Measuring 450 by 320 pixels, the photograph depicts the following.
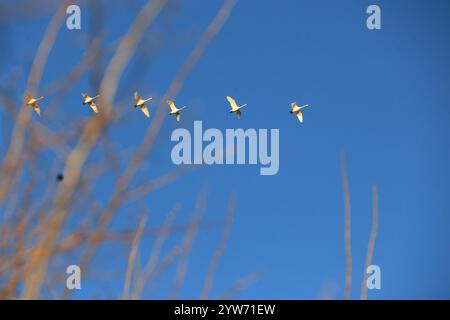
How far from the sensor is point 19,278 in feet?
3.22

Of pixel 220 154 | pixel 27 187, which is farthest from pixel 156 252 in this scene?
pixel 220 154

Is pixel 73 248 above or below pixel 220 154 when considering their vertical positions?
below
